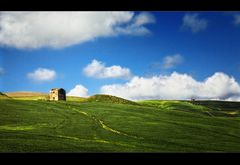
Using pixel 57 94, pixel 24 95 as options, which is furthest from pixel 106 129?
pixel 24 95

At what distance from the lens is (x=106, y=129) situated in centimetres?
2288

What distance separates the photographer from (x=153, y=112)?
33375 mm

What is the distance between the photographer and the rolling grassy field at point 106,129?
57.8 feet

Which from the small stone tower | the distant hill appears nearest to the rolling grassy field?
the distant hill

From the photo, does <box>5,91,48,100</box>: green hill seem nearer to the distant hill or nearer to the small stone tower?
the small stone tower

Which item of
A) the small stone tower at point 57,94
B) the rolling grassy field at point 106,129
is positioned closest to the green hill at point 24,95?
the small stone tower at point 57,94

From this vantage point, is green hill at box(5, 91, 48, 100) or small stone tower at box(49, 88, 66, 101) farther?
small stone tower at box(49, 88, 66, 101)

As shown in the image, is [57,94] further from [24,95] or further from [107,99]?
[107,99]

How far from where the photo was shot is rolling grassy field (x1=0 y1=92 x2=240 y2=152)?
57.8 feet
